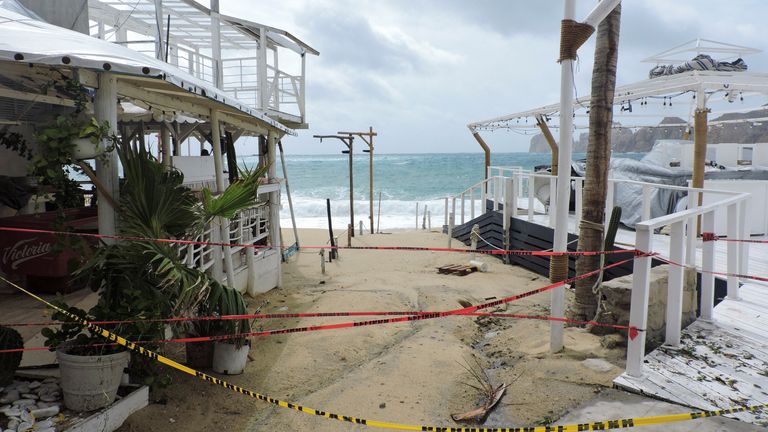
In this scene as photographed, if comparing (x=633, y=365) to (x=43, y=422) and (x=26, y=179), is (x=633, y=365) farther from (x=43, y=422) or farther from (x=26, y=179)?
(x=26, y=179)

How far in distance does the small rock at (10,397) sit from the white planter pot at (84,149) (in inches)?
68.6

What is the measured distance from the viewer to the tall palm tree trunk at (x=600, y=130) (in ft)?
19.7

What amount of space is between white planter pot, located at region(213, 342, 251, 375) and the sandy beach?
0.38ft

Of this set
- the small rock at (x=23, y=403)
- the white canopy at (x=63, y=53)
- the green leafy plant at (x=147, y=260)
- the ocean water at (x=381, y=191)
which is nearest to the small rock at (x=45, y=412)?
the small rock at (x=23, y=403)

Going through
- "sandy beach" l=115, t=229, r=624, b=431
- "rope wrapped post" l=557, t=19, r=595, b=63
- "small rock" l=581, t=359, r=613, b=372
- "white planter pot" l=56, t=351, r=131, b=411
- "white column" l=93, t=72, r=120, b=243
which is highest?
"rope wrapped post" l=557, t=19, r=595, b=63

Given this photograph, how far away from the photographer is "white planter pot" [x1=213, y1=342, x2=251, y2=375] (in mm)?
5094

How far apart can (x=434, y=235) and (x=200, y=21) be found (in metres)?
9.85

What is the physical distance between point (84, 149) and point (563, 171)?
4141mm

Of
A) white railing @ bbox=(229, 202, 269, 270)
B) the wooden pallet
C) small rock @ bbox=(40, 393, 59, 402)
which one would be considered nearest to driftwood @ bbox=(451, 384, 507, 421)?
small rock @ bbox=(40, 393, 59, 402)

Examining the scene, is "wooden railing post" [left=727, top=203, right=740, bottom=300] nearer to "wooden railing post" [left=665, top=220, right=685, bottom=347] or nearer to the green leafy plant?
"wooden railing post" [left=665, top=220, right=685, bottom=347]

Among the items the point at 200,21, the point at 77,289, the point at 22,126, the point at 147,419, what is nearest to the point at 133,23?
the point at 200,21

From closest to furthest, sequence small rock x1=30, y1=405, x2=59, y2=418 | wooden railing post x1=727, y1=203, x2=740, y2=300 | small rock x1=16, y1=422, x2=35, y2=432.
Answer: small rock x1=16, y1=422, x2=35, y2=432 → small rock x1=30, y1=405, x2=59, y2=418 → wooden railing post x1=727, y1=203, x2=740, y2=300

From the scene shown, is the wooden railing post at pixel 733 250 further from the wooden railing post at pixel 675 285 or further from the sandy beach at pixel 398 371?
the sandy beach at pixel 398 371

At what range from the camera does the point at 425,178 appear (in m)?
68.3
